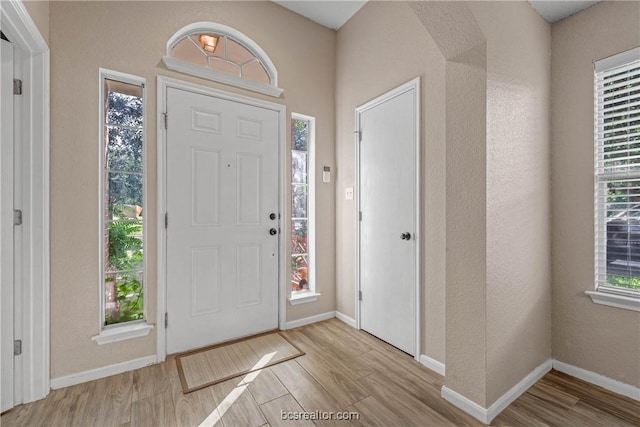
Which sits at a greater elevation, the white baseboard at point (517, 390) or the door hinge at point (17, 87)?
the door hinge at point (17, 87)

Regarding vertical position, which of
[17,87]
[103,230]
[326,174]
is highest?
[17,87]

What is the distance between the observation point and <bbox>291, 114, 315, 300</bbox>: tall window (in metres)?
2.88

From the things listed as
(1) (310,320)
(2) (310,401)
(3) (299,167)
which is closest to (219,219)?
(3) (299,167)

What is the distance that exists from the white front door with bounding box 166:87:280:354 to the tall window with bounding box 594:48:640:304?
242 centimetres

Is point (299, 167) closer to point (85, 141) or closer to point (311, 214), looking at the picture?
point (311, 214)

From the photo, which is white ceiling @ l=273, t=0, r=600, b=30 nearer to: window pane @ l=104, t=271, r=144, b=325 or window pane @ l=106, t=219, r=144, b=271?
window pane @ l=106, t=219, r=144, b=271

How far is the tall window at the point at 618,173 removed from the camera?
1796 millimetres

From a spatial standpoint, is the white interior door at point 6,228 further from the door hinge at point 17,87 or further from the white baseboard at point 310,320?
the white baseboard at point 310,320

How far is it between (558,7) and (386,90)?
1.20 m

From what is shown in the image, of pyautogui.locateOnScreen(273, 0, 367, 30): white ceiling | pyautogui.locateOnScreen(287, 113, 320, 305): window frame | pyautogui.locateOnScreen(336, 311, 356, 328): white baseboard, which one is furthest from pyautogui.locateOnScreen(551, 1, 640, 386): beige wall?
pyautogui.locateOnScreen(287, 113, 320, 305): window frame

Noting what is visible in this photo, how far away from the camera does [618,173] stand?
6.04 ft

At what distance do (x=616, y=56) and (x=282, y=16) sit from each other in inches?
102

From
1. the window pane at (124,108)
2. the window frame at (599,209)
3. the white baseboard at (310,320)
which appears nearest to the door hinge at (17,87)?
the window pane at (124,108)

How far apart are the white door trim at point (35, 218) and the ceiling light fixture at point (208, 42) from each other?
1037mm
